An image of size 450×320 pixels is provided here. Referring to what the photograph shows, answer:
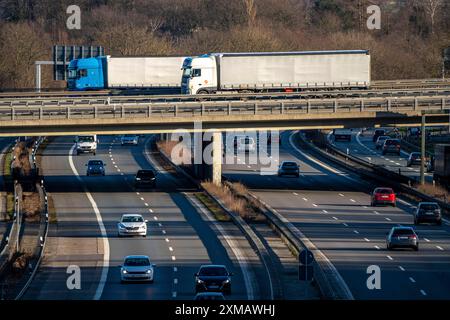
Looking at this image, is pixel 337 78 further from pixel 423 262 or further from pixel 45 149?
pixel 423 262

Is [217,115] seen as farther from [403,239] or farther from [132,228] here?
[403,239]

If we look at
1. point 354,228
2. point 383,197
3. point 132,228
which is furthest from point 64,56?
point 354,228

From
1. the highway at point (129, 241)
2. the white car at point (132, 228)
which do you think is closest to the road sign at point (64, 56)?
the highway at point (129, 241)

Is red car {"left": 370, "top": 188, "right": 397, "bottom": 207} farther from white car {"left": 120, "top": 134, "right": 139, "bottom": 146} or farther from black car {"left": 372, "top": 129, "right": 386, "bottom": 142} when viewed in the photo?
black car {"left": 372, "top": 129, "right": 386, "bottom": 142}

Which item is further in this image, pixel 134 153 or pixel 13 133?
pixel 134 153

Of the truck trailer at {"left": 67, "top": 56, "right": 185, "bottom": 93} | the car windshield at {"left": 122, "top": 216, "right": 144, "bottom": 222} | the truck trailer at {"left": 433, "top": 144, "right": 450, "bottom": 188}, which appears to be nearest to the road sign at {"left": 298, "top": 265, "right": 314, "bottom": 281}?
the car windshield at {"left": 122, "top": 216, "right": 144, "bottom": 222}

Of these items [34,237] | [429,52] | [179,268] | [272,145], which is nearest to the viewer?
[179,268]

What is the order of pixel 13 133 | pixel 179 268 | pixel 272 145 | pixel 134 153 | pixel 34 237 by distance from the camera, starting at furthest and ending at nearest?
1. pixel 272 145
2. pixel 134 153
3. pixel 13 133
4. pixel 34 237
5. pixel 179 268
